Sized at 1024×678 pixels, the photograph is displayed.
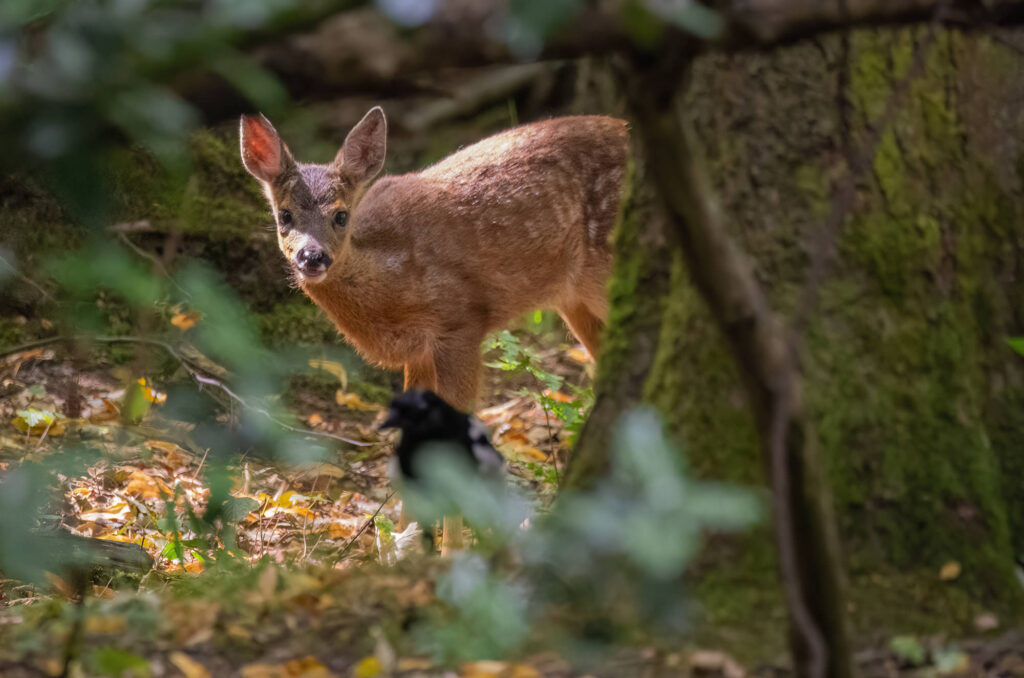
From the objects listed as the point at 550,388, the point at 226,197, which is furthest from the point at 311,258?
the point at 226,197

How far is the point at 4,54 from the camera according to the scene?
1008 millimetres

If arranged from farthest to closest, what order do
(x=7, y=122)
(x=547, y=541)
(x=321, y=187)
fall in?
1. (x=321, y=187)
2. (x=547, y=541)
3. (x=7, y=122)

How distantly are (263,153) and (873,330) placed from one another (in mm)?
3627

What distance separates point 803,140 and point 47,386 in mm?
4750

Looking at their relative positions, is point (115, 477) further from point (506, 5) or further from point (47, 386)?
point (506, 5)

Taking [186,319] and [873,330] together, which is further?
[873,330]

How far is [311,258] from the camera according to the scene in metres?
5.41

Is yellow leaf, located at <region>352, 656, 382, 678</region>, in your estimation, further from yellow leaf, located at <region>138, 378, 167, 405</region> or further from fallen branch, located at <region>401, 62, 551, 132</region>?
fallen branch, located at <region>401, 62, 551, 132</region>

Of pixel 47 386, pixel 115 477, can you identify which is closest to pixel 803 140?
pixel 115 477

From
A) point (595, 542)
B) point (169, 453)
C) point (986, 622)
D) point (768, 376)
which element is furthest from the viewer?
point (169, 453)

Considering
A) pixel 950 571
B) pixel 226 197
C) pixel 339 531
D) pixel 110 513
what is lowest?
pixel 950 571

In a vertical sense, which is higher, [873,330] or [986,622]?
[873,330]

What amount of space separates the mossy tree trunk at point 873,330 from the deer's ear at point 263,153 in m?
2.79

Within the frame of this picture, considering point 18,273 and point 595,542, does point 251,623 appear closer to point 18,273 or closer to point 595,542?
point 18,273
